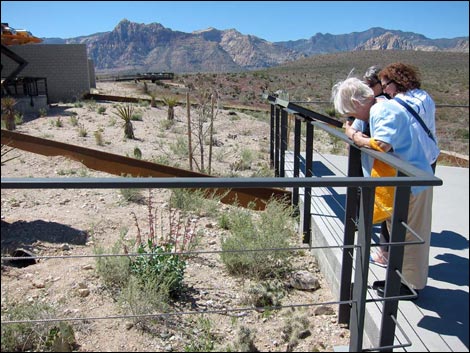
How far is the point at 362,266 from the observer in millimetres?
2016

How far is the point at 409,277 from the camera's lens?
2.60 metres

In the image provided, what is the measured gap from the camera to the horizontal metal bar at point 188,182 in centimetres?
162

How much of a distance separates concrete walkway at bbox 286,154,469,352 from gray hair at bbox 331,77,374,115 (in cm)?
72

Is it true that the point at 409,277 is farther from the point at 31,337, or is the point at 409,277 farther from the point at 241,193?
the point at 241,193

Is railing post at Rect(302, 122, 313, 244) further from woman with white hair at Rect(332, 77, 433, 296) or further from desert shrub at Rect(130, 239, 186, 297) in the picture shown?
woman with white hair at Rect(332, 77, 433, 296)

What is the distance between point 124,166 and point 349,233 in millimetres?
5116

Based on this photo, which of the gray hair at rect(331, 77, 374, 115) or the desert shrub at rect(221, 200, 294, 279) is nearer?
the gray hair at rect(331, 77, 374, 115)

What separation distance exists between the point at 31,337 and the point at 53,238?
220 centimetres

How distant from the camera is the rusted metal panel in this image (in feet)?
19.6

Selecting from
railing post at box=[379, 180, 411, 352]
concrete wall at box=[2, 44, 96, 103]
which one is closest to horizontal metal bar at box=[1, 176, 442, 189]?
railing post at box=[379, 180, 411, 352]

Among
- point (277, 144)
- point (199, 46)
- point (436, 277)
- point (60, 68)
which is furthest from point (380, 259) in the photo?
point (199, 46)

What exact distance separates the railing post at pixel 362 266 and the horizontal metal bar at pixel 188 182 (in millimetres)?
181

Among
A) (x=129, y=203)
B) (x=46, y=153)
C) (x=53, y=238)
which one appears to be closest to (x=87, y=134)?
(x=46, y=153)

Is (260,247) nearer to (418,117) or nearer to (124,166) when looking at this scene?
(418,117)
